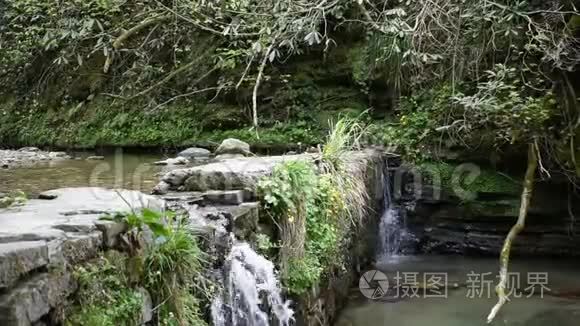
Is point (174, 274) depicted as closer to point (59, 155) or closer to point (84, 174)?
point (84, 174)

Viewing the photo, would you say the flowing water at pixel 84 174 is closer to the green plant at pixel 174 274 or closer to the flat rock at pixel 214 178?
the flat rock at pixel 214 178

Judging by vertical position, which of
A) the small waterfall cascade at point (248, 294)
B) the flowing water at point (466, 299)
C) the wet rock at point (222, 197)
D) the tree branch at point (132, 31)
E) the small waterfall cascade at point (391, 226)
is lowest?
the flowing water at point (466, 299)

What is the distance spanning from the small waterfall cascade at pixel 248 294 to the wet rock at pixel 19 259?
1.16 m

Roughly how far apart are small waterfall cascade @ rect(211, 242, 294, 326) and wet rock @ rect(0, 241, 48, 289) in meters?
1.16

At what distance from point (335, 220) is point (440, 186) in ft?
8.84

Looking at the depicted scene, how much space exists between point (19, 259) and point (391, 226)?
581 cm

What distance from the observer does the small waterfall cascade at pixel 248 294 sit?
3.28m

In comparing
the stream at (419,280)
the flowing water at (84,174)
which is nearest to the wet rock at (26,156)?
the flowing water at (84,174)

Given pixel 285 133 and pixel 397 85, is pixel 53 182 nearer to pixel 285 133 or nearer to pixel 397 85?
pixel 285 133

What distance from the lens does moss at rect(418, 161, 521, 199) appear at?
285 inches

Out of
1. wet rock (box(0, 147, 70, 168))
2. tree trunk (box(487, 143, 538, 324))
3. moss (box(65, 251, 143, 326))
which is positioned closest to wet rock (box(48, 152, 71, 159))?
wet rock (box(0, 147, 70, 168))

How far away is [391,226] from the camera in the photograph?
7391 millimetres

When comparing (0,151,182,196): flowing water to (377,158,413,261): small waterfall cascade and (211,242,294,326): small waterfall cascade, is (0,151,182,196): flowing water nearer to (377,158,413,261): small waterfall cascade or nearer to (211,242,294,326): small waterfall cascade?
(211,242,294,326): small waterfall cascade

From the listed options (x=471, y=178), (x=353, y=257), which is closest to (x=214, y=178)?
(x=353, y=257)
